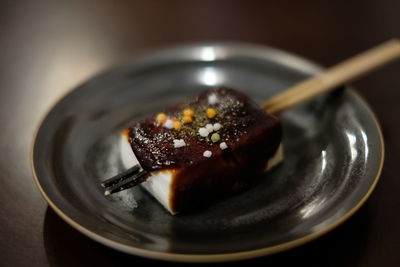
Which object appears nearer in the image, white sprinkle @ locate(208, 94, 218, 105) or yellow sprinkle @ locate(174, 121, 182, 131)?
yellow sprinkle @ locate(174, 121, 182, 131)

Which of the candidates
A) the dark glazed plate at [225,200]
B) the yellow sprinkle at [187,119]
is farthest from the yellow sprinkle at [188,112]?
the dark glazed plate at [225,200]

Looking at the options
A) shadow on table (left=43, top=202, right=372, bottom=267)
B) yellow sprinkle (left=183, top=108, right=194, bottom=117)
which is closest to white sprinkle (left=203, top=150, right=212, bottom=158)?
yellow sprinkle (left=183, top=108, right=194, bottom=117)

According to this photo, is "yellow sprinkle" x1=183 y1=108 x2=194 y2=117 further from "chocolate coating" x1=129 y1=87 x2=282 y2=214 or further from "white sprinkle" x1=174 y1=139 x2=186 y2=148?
"white sprinkle" x1=174 y1=139 x2=186 y2=148

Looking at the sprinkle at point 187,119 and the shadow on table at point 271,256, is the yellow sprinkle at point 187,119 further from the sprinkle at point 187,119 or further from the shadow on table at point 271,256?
the shadow on table at point 271,256

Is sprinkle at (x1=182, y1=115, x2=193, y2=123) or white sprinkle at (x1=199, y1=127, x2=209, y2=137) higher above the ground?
sprinkle at (x1=182, y1=115, x2=193, y2=123)

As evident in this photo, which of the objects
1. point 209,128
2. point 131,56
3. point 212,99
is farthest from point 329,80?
point 131,56

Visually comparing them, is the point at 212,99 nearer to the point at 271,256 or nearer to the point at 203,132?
the point at 203,132

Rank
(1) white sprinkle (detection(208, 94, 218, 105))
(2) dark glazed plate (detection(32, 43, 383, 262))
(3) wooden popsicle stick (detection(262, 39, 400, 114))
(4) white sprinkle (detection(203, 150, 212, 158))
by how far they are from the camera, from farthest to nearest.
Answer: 1. (3) wooden popsicle stick (detection(262, 39, 400, 114))
2. (1) white sprinkle (detection(208, 94, 218, 105))
3. (4) white sprinkle (detection(203, 150, 212, 158))
4. (2) dark glazed plate (detection(32, 43, 383, 262))

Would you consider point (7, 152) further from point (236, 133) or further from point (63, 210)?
point (236, 133)
